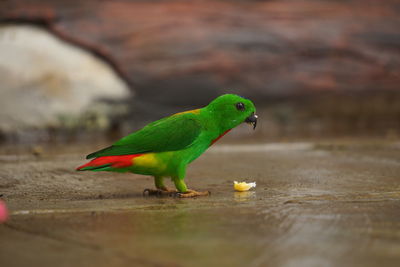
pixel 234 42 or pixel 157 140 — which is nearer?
pixel 157 140

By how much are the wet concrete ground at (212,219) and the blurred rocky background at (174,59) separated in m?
2.65

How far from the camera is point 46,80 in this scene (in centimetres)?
587

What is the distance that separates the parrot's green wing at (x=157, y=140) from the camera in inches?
95.9

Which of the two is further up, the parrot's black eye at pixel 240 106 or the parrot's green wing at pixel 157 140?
the parrot's black eye at pixel 240 106

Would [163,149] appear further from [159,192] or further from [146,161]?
[159,192]

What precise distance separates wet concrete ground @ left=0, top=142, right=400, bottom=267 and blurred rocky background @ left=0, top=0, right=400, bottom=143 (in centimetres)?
265

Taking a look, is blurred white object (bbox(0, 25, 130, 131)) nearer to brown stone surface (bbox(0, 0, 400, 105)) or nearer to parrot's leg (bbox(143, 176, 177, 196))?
brown stone surface (bbox(0, 0, 400, 105))

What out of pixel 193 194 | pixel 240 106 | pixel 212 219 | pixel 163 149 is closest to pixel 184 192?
pixel 193 194

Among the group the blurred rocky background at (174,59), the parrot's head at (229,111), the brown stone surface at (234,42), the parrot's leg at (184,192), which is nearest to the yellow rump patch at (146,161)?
the parrot's leg at (184,192)

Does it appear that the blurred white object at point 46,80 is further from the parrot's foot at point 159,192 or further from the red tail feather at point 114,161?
the red tail feather at point 114,161

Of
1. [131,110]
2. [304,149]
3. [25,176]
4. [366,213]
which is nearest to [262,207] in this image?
[366,213]

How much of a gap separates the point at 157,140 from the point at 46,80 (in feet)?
12.4

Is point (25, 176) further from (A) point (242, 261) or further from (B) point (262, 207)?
(A) point (242, 261)

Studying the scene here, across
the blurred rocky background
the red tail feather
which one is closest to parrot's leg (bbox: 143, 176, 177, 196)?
the red tail feather
